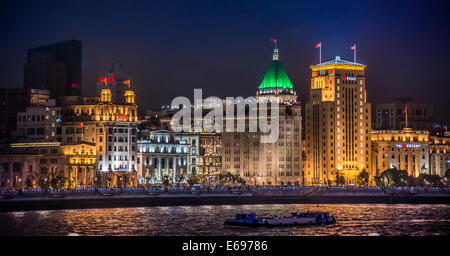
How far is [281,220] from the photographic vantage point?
145875 millimetres

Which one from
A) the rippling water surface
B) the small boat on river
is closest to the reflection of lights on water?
the rippling water surface

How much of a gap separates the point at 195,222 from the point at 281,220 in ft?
51.8

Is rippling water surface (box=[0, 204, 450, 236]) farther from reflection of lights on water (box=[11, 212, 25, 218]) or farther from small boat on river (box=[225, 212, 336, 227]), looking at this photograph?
small boat on river (box=[225, 212, 336, 227])

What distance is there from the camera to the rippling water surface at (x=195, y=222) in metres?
134

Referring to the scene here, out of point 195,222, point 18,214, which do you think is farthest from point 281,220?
point 18,214

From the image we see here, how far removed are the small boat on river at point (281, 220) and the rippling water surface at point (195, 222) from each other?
1897mm

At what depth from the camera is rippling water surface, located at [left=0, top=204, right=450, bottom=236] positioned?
13386cm

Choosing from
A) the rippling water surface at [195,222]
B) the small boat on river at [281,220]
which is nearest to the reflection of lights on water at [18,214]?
the rippling water surface at [195,222]

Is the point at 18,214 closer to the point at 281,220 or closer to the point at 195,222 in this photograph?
the point at 195,222
